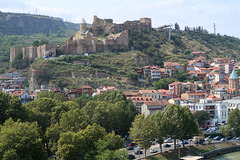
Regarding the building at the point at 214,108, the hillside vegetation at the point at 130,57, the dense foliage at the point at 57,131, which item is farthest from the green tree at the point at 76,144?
the hillside vegetation at the point at 130,57

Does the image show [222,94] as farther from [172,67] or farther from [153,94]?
[172,67]

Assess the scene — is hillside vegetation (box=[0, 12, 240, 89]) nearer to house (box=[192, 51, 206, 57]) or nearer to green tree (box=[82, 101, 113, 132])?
house (box=[192, 51, 206, 57])

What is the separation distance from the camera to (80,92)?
7081 cm

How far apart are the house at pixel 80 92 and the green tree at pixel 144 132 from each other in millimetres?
28784

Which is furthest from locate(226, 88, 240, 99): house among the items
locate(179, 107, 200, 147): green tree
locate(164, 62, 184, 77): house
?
locate(179, 107, 200, 147): green tree

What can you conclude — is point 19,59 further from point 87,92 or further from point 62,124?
point 62,124

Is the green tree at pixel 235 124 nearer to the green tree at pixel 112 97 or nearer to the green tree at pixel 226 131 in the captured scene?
the green tree at pixel 226 131

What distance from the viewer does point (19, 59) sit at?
90.3m

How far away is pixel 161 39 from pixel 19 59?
47876mm

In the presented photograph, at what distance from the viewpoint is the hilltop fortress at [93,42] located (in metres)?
89.8

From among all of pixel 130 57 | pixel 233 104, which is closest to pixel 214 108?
pixel 233 104

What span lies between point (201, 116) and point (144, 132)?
19600mm

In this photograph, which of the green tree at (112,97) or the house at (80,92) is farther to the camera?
the house at (80,92)

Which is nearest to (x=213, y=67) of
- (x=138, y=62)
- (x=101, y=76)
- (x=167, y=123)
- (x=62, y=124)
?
(x=138, y=62)
